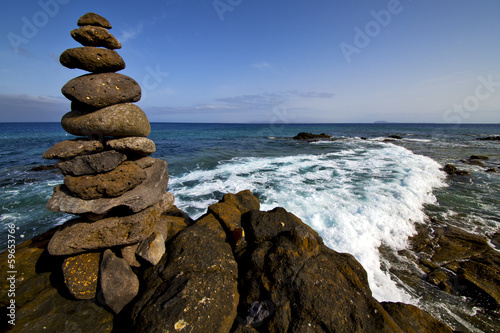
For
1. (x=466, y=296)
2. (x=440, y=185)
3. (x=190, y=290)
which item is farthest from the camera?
(x=440, y=185)

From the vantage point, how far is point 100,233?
469 centimetres

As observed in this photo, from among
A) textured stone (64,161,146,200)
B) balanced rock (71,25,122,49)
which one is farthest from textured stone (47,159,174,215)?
balanced rock (71,25,122,49)

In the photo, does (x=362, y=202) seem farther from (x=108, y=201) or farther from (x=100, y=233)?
(x=100, y=233)

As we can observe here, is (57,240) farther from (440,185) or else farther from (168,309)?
(440,185)

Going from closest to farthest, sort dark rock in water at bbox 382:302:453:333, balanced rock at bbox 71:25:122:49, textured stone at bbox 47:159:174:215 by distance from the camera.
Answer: dark rock in water at bbox 382:302:453:333
textured stone at bbox 47:159:174:215
balanced rock at bbox 71:25:122:49

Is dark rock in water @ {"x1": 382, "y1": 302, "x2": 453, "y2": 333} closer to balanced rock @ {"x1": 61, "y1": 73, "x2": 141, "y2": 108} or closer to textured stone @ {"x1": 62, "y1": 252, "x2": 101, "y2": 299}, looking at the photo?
textured stone @ {"x1": 62, "y1": 252, "x2": 101, "y2": 299}

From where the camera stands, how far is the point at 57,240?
14.7 ft

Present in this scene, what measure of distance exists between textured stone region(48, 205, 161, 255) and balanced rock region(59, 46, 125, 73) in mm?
3661

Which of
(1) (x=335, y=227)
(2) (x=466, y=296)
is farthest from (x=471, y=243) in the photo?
(1) (x=335, y=227)

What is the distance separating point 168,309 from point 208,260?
3.81 ft

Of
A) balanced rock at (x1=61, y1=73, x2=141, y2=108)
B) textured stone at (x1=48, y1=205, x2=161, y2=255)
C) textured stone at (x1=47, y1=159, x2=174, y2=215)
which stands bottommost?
textured stone at (x1=48, y1=205, x2=161, y2=255)

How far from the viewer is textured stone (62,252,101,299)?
4125 millimetres

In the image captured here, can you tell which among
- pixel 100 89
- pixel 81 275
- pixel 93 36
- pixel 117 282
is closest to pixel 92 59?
pixel 93 36

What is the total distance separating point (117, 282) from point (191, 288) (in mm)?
1611
